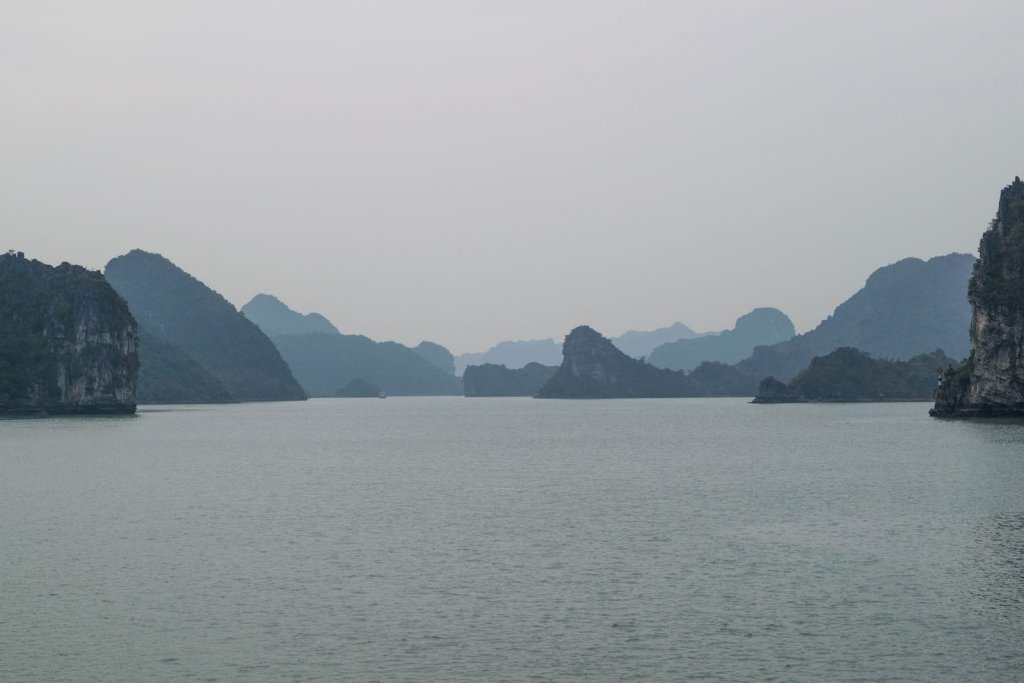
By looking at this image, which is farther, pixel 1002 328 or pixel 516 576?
pixel 1002 328

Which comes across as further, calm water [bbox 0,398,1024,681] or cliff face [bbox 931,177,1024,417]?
cliff face [bbox 931,177,1024,417]

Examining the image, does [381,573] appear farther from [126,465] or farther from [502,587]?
[126,465]

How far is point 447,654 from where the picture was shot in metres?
34.8

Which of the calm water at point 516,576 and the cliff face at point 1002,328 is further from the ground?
the cliff face at point 1002,328

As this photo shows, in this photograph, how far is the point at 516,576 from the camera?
158ft

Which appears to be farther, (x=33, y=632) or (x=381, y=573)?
(x=381, y=573)

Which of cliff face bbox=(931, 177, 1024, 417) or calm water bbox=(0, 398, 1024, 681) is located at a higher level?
cliff face bbox=(931, 177, 1024, 417)

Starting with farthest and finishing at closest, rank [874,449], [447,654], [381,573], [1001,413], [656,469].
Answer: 1. [1001,413]
2. [874,449]
3. [656,469]
4. [381,573]
5. [447,654]

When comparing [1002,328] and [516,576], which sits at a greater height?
[1002,328]

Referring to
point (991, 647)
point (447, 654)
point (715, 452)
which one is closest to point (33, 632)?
point (447, 654)

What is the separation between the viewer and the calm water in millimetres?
34094

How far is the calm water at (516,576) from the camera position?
112ft

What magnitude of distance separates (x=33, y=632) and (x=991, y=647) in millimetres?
34176

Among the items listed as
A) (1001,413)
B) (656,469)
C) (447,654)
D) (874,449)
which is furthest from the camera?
(1001,413)
